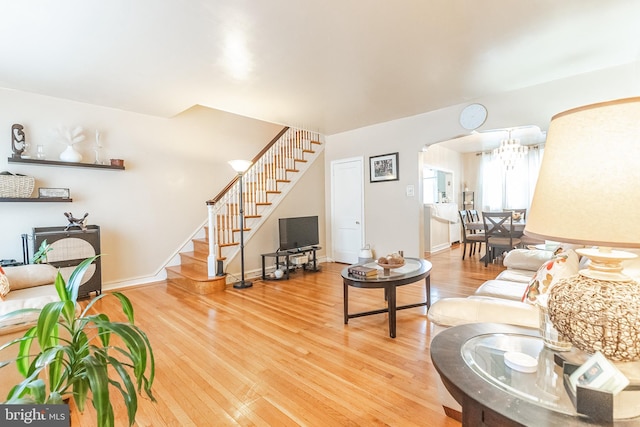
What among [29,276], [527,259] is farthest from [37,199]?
[527,259]

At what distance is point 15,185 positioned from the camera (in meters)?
3.40

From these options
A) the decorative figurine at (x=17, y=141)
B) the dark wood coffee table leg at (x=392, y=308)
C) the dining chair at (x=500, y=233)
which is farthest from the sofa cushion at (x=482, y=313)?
the decorative figurine at (x=17, y=141)

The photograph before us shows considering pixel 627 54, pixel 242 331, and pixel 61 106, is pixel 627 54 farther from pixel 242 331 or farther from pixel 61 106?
pixel 61 106

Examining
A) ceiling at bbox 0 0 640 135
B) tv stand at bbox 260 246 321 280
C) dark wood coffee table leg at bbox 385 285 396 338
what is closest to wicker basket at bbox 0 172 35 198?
ceiling at bbox 0 0 640 135

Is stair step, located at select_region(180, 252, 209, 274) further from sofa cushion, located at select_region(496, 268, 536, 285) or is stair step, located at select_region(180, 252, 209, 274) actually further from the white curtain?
the white curtain

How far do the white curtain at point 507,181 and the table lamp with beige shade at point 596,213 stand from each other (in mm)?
7261

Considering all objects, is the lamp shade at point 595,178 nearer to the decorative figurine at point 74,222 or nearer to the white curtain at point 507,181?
the decorative figurine at point 74,222

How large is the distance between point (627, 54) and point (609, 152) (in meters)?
3.42

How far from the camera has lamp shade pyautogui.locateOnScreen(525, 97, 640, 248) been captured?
654 millimetres

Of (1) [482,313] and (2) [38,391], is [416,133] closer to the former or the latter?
(1) [482,313]

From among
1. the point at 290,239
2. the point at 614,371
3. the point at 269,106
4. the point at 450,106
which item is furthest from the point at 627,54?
the point at 290,239

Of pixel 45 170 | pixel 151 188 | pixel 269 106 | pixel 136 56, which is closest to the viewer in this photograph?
pixel 136 56

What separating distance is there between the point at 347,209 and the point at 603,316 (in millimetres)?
4973

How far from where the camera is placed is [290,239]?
15.8 feet
